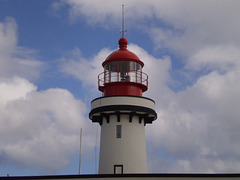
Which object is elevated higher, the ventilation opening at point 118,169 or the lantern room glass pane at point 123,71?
the lantern room glass pane at point 123,71

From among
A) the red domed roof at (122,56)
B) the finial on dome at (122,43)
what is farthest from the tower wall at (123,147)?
the finial on dome at (122,43)

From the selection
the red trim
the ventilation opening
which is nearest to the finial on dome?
the red trim

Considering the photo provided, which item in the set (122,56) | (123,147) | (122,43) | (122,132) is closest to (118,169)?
(123,147)

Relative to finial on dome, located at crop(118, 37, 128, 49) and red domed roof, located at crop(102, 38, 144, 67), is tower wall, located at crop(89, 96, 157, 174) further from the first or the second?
finial on dome, located at crop(118, 37, 128, 49)

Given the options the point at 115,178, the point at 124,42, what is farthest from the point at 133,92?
the point at 115,178

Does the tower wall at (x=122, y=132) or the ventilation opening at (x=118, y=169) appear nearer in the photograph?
the ventilation opening at (x=118, y=169)

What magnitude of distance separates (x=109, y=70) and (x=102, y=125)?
410cm

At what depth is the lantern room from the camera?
2798 centimetres

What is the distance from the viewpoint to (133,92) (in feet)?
91.7

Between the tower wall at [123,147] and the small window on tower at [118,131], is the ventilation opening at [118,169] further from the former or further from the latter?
the small window on tower at [118,131]

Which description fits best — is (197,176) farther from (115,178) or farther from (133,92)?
(133,92)

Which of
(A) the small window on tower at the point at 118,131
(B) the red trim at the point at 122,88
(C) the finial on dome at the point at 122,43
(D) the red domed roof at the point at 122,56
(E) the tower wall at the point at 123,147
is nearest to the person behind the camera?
(E) the tower wall at the point at 123,147

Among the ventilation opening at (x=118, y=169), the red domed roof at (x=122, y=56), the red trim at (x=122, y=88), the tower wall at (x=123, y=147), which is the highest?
the red domed roof at (x=122, y=56)

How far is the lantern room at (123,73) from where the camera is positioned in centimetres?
2798
